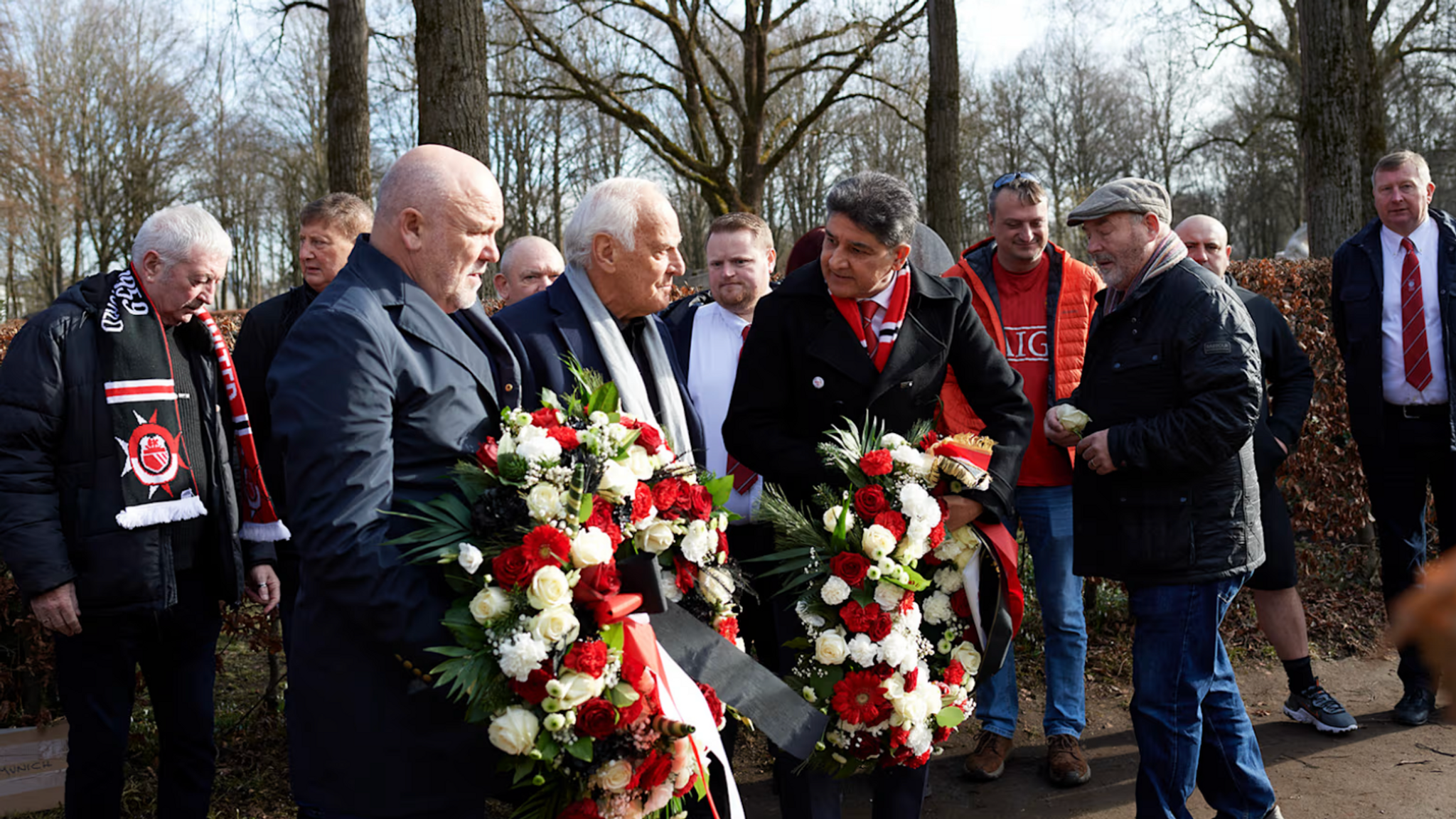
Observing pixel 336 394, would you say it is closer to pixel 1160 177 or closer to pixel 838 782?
pixel 838 782

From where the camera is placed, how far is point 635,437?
2.43 metres

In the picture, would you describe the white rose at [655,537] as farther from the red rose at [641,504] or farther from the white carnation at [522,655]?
the white carnation at [522,655]

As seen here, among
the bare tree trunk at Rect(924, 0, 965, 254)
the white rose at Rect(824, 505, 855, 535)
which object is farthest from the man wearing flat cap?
the bare tree trunk at Rect(924, 0, 965, 254)

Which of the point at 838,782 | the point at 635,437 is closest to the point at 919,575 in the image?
the point at 838,782

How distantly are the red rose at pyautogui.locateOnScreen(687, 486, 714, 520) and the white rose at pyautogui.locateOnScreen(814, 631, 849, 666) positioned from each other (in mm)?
668

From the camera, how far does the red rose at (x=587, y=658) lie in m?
2.12

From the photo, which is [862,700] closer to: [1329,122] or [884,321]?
[884,321]

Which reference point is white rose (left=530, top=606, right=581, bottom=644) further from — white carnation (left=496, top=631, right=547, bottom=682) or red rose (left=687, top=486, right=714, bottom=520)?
red rose (left=687, top=486, right=714, bottom=520)

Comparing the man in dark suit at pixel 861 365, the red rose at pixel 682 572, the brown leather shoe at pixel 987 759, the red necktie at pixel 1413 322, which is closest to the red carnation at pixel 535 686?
the red rose at pixel 682 572

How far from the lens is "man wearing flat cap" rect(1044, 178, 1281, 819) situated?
11.0 feet

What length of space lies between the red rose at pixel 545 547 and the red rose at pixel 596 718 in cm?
31

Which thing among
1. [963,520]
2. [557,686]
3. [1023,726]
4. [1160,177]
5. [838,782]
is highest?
[1160,177]

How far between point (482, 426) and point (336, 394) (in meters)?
0.40

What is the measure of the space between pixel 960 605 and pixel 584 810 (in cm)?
142
